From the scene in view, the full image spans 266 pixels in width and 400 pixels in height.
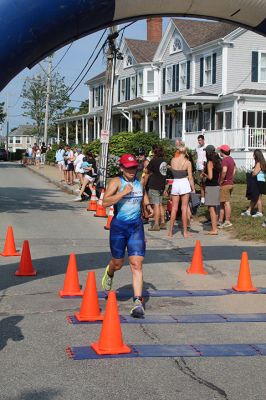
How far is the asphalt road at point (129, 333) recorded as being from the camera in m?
4.70

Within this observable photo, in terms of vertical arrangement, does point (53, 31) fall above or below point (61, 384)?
above

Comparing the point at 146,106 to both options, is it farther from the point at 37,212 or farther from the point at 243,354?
the point at 243,354

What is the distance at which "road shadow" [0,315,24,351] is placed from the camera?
19.5 feet

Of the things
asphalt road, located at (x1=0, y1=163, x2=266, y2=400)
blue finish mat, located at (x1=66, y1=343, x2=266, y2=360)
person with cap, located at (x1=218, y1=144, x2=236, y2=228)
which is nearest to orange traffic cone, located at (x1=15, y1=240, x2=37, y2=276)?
asphalt road, located at (x1=0, y1=163, x2=266, y2=400)

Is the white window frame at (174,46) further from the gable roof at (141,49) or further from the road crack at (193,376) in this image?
the road crack at (193,376)

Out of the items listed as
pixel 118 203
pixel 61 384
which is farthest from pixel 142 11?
pixel 61 384

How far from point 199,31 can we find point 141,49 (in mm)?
7883

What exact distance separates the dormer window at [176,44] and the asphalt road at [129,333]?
30.3m

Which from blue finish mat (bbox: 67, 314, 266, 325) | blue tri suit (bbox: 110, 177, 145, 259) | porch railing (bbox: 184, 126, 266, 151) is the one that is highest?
porch railing (bbox: 184, 126, 266, 151)

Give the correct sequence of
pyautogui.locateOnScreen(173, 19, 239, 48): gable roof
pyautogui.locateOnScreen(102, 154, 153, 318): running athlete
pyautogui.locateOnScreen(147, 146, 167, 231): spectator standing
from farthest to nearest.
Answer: pyautogui.locateOnScreen(173, 19, 239, 48): gable roof, pyautogui.locateOnScreen(147, 146, 167, 231): spectator standing, pyautogui.locateOnScreen(102, 154, 153, 318): running athlete

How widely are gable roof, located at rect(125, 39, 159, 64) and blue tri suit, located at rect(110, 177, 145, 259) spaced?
39.6 meters

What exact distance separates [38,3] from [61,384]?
165 inches

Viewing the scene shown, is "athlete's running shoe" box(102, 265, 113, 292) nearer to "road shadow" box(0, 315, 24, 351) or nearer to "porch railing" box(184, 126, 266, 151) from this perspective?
"road shadow" box(0, 315, 24, 351)

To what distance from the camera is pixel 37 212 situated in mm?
18297
